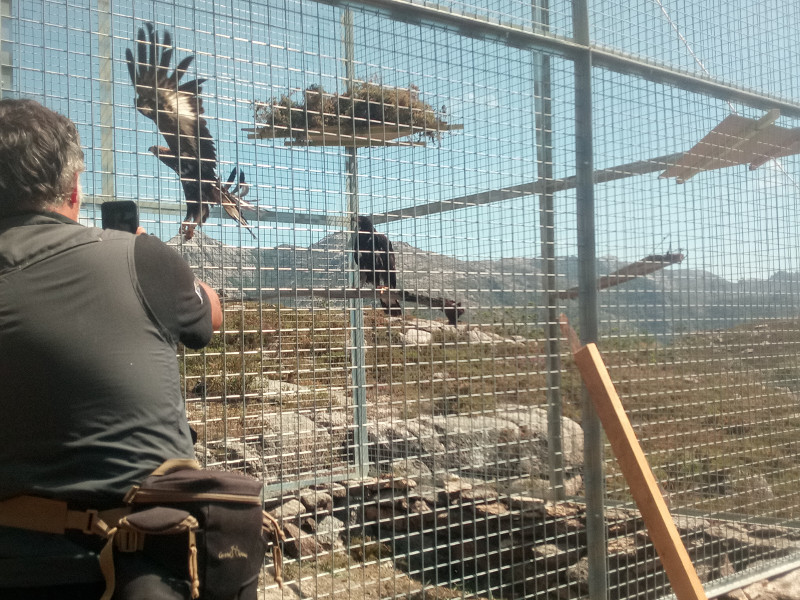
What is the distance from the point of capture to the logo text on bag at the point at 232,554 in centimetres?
161

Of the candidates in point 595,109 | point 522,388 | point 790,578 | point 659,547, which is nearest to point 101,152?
point 522,388

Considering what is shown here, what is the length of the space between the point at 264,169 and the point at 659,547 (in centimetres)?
225

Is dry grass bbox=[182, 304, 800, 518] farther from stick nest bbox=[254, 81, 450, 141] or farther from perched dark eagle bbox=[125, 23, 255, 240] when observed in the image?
stick nest bbox=[254, 81, 450, 141]

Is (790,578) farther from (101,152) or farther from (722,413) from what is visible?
(101,152)

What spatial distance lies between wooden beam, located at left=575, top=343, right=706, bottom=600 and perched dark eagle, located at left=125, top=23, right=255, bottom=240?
1671 millimetres

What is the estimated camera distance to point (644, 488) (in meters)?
3.01

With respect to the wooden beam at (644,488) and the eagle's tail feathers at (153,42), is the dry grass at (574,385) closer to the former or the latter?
the wooden beam at (644,488)

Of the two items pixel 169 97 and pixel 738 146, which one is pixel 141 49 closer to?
pixel 169 97

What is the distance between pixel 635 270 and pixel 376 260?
4.82 ft

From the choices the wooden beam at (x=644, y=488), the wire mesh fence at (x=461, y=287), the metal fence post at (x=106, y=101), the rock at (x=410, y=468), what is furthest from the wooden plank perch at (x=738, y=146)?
the metal fence post at (x=106, y=101)

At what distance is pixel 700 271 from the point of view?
418 cm

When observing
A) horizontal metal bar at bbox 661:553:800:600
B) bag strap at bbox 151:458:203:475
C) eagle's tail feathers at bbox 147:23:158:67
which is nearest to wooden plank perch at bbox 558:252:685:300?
horizontal metal bar at bbox 661:553:800:600

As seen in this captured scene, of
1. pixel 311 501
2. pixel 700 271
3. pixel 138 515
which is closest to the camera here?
pixel 138 515

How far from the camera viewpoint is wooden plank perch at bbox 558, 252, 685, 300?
362 centimetres
